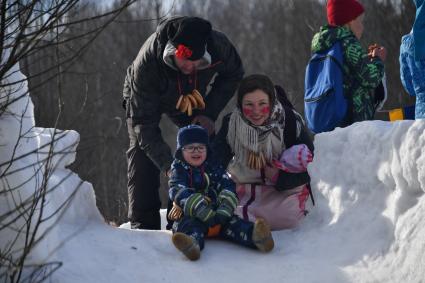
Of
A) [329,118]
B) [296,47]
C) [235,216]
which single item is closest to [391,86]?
[296,47]

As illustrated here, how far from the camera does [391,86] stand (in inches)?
824

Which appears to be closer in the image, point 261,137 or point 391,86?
point 261,137

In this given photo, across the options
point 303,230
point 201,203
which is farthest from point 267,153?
point 201,203

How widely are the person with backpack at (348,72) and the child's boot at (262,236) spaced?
1561 millimetres

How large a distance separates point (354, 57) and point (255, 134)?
1.15 metres

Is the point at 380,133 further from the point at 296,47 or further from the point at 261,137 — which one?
the point at 296,47

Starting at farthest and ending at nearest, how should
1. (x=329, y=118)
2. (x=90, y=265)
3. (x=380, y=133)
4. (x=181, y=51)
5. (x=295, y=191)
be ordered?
(x=329, y=118) → (x=295, y=191) → (x=181, y=51) → (x=380, y=133) → (x=90, y=265)

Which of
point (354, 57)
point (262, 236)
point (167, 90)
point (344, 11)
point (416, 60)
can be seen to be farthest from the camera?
point (344, 11)

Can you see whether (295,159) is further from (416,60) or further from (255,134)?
(416,60)

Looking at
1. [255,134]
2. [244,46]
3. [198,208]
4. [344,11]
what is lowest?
[244,46]

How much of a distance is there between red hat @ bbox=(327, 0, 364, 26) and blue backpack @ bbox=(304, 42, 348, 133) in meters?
0.28

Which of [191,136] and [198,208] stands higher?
[191,136]

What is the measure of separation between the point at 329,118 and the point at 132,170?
160 cm

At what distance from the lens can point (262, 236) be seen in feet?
14.3
